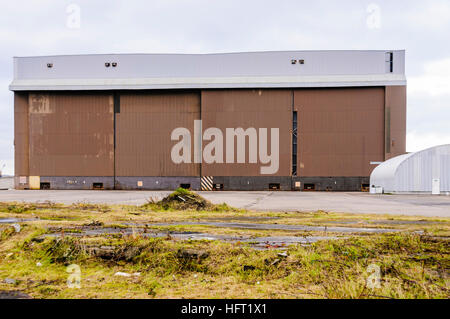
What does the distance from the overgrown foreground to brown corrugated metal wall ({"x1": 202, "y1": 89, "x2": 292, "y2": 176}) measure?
25.3 m

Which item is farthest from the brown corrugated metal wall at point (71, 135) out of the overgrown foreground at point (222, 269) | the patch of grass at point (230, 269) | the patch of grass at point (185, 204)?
the patch of grass at point (230, 269)

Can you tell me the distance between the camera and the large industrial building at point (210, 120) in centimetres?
3169

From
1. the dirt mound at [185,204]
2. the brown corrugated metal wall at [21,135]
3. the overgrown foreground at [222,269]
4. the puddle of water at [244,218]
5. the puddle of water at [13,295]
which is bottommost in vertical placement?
the puddle of water at [244,218]

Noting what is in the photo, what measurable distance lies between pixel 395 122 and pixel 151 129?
71.5 feet

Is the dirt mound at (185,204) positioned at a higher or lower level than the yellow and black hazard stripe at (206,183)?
higher

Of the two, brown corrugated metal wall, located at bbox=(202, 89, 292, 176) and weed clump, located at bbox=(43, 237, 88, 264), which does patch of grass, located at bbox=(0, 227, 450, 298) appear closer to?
weed clump, located at bbox=(43, 237, 88, 264)

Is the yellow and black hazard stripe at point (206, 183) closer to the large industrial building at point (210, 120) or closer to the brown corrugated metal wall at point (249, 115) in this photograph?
the large industrial building at point (210, 120)

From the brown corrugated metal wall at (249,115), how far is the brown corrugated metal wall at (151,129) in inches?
60.1

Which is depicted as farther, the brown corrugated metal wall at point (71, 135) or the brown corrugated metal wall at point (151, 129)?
the brown corrugated metal wall at point (71, 135)

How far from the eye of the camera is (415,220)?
10258 millimetres

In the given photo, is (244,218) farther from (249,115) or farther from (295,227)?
(249,115)

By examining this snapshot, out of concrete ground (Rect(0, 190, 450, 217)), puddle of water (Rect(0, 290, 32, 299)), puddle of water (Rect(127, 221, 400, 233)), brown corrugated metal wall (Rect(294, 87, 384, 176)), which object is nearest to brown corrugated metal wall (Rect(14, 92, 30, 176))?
concrete ground (Rect(0, 190, 450, 217))

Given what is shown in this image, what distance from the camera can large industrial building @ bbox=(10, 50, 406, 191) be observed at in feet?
104
